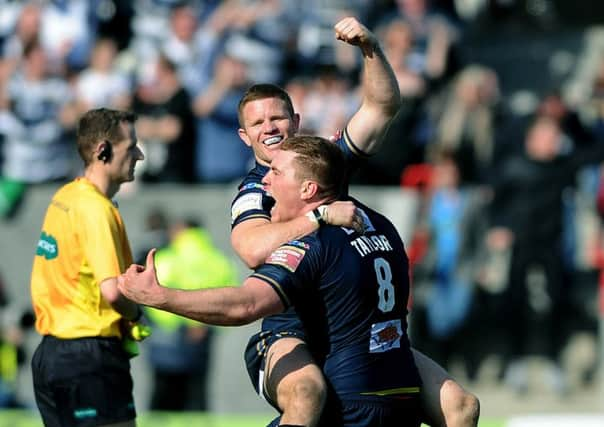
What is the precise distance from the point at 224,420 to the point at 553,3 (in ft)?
27.0

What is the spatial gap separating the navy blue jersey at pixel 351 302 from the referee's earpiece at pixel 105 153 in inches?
71.5

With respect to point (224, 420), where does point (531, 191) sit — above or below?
above

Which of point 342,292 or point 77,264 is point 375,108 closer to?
point 342,292

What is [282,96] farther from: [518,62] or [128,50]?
[518,62]

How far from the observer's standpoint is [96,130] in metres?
7.63

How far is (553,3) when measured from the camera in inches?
720

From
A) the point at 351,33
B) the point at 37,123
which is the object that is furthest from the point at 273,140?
the point at 37,123

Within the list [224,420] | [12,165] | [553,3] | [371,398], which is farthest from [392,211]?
[371,398]

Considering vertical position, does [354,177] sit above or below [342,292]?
above

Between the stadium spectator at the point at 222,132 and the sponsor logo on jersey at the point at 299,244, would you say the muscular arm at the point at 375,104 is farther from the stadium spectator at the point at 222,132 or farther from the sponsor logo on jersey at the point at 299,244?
the stadium spectator at the point at 222,132

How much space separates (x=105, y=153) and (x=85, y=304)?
0.86 m

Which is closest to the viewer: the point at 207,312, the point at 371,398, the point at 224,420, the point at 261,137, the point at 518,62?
the point at 207,312

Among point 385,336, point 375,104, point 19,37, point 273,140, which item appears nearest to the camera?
point 385,336

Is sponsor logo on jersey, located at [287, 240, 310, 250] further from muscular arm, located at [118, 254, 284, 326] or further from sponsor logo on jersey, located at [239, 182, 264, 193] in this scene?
sponsor logo on jersey, located at [239, 182, 264, 193]
